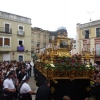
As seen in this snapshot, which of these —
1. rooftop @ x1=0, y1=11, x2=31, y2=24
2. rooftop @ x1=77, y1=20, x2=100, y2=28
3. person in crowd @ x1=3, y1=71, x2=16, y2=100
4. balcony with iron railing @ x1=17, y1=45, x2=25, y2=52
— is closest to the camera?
person in crowd @ x1=3, y1=71, x2=16, y2=100

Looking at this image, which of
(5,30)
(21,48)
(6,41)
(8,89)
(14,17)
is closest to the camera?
(8,89)

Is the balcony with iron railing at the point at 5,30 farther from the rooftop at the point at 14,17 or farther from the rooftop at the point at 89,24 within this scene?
the rooftop at the point at 89,24

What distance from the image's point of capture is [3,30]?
86.3 ft

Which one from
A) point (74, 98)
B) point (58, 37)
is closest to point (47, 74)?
point (74, 98)

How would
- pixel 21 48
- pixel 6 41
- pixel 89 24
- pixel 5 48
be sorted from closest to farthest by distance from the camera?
pixel 5 48
pixel 6 41
pixel 89 24
pixel 21 48

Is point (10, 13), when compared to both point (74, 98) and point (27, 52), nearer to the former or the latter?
point (27, 52)

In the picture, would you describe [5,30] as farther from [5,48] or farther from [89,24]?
[89,24]

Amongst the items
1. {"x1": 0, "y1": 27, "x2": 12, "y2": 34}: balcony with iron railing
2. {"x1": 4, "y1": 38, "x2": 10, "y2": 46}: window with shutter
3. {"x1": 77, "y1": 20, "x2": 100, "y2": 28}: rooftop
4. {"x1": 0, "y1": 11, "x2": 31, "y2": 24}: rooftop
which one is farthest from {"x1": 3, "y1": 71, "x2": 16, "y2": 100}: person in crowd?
{"x1": 77, "y1": 20, "x2": 100, "y2": 28}: rooftop

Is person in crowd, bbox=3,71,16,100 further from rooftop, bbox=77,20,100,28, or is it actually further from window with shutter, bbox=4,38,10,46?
rooftop, bbox=77,20,100,28

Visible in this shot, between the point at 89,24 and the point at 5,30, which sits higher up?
the point at 89,24

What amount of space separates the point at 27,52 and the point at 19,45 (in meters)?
2.04

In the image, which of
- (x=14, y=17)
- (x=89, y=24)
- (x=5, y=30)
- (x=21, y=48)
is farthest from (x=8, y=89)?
(x=89, y=24)

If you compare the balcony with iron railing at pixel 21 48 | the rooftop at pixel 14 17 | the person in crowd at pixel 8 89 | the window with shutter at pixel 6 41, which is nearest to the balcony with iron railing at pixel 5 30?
the window with shutter at pixel 6 41

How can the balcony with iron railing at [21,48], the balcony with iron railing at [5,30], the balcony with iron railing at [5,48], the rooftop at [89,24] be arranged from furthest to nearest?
the balcony with iron railing at [21,48] → the rooftop at [89,24] → the balcony with iron railing at [5,30] → the balcony with iron railing at [5,48]
